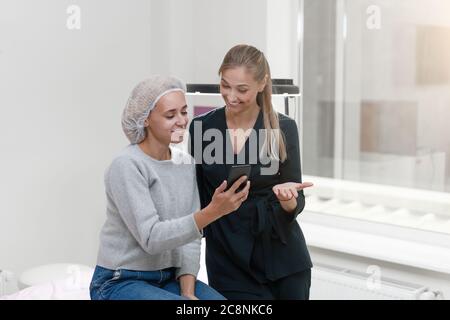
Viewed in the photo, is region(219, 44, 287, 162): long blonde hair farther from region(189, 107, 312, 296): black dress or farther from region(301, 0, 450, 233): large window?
region(301, 0, 450, 233): large window

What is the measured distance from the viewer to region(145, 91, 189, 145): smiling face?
156 centimetres

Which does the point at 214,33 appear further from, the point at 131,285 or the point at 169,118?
the point at 131,285

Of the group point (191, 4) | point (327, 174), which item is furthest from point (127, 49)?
point (327, 174)

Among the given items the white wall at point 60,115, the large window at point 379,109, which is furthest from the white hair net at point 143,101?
the large window at point 379,109

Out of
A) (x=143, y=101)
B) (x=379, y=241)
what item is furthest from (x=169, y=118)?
(x=379, y=241)

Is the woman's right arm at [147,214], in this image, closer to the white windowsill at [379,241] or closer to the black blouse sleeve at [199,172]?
the black blouse sleeve at [199,172]

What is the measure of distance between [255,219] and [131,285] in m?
0.39

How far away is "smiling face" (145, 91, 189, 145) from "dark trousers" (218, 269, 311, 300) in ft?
1.61

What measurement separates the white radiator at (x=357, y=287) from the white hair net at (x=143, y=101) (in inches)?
51.5

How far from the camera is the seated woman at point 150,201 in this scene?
1489mm

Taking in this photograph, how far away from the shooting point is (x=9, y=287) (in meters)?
2.88

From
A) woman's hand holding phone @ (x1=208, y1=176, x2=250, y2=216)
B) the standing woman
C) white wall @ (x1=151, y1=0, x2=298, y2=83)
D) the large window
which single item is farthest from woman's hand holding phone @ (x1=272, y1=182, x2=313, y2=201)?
white wall @ (x1=151, y1=0, x2=298, y2=83)

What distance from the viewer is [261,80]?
1.68m

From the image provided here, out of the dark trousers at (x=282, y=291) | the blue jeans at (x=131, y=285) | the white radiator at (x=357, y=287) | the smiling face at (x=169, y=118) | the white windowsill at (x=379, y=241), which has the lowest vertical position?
the white radiator at (x=357, y=287)
